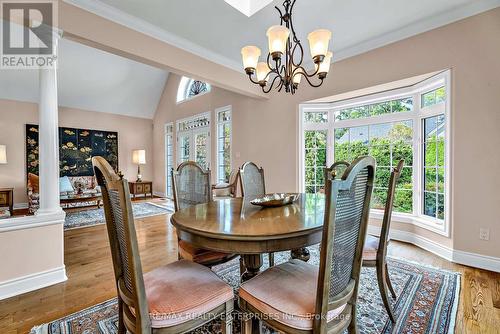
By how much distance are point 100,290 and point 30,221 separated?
0.89 metres

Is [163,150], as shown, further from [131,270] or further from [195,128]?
[131,270]

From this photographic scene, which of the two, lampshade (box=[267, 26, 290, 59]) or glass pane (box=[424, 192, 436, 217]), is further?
glass pane (box=[424, 192, 436, 217])

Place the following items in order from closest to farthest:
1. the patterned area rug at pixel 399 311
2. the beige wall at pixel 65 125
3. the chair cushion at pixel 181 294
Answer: the chair cushion at pixel 181 294 → the patterned area rug at pixel 399 311 → the beige wall at pixel 65 125

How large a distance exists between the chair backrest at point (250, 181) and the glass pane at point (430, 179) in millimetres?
2254

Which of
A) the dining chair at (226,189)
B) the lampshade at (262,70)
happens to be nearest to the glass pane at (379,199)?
the dining chair at (226,189)

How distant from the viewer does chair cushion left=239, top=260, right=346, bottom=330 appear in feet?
3.23

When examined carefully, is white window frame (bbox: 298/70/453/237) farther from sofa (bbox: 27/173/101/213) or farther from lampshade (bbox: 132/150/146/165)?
lampshade (bbox: 132/150/146/165)

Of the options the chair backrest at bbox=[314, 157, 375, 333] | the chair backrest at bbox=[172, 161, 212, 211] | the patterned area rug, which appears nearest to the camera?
the chair backrest at bbox=[314, 157, 375, 333]

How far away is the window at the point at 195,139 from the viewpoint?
6070 mm

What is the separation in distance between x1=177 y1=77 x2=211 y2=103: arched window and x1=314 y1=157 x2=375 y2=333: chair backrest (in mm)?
5911

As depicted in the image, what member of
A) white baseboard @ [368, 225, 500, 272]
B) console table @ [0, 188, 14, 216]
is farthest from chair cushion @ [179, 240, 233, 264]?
console table @ [0, 188, 14, 216]

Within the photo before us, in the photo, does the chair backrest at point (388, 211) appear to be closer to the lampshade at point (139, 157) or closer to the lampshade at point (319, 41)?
the lampshade at point (319, 41)

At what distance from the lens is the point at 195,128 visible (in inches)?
252

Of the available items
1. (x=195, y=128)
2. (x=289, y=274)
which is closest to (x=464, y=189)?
(x=289, y=274)
